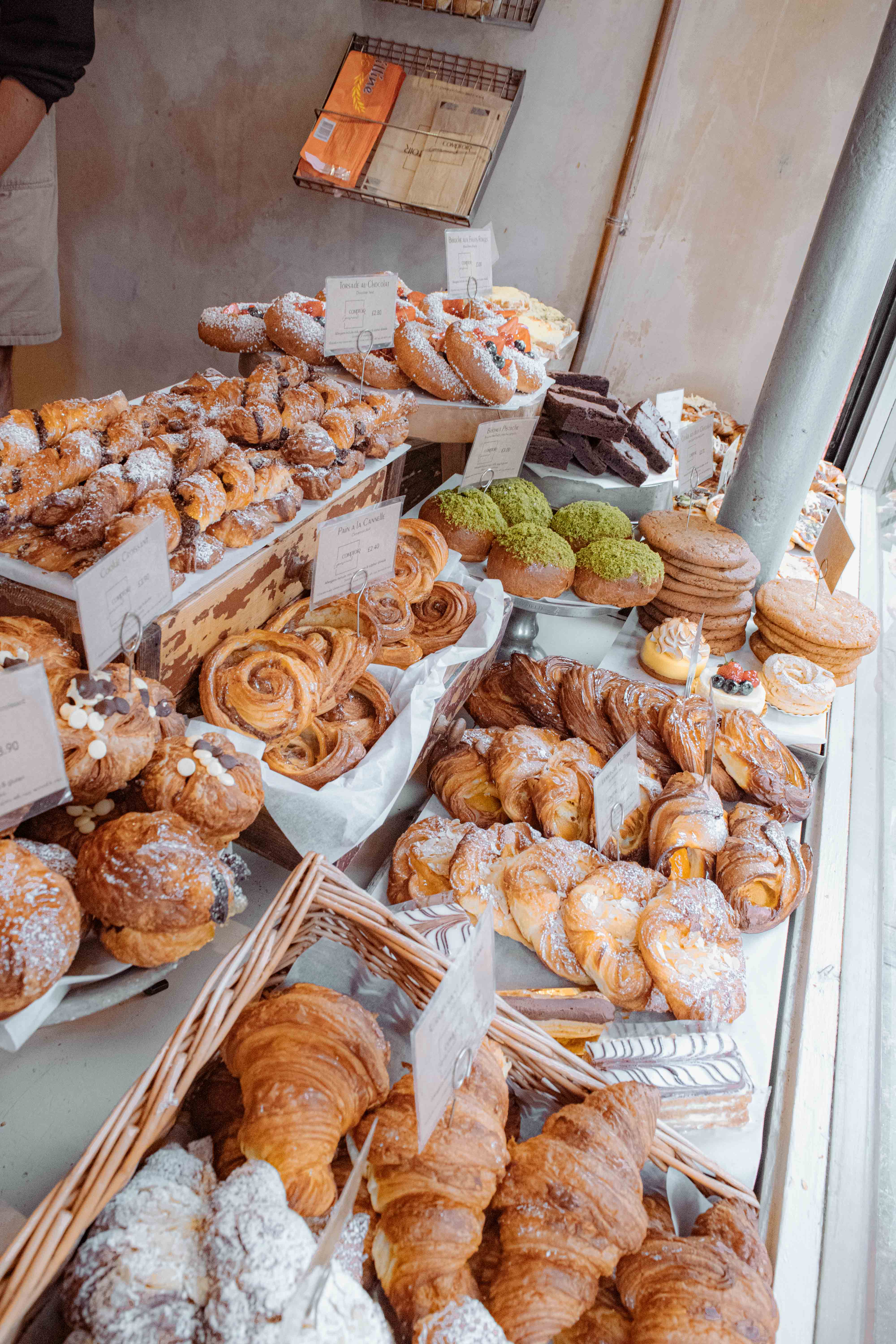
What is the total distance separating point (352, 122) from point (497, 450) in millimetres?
2844

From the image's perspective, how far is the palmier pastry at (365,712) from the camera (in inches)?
73.9

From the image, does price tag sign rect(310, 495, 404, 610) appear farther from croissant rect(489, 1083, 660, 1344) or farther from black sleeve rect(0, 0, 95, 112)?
black sleeve rect(0, 0, 95, 112)

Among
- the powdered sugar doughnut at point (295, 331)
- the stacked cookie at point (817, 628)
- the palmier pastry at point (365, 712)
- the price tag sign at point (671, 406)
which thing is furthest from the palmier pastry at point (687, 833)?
the price tag sign at point (671, 406)

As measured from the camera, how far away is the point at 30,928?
3.10 feet

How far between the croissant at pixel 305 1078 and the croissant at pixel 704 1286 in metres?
0.39

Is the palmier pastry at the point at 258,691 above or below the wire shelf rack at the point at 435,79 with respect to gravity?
below

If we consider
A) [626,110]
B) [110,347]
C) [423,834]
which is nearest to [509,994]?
[423,834]

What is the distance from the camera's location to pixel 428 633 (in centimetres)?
223

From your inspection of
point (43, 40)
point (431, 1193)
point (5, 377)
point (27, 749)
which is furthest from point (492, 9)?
point (431, 1193)

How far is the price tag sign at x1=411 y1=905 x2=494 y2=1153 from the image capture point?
2.86 ft

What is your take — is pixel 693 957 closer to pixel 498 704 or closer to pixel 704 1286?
pixel 704 1286

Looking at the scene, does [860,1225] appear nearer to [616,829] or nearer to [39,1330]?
[616,829]

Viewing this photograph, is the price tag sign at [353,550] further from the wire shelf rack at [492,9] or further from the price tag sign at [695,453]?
the wire shelf rack at [492,9]

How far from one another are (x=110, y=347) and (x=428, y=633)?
4968mm
